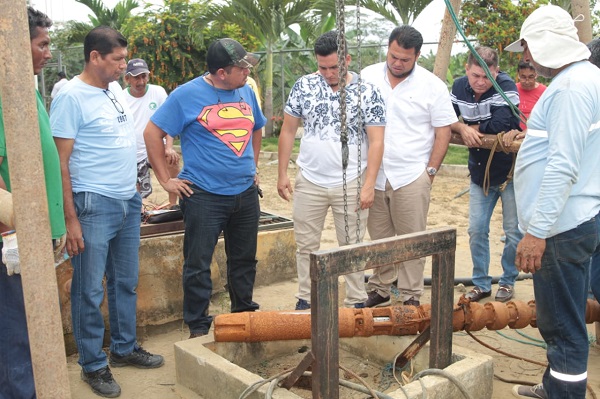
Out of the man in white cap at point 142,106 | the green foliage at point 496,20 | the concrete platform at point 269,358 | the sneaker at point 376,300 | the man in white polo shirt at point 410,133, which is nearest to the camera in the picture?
the concrete platform at point 269,358

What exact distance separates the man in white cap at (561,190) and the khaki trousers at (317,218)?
1510 mm

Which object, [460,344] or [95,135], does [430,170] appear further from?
[95,135]

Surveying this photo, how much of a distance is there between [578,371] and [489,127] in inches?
88.0

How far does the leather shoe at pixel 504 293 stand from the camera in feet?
18.0

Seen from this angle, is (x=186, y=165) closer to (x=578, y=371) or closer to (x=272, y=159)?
(x=578, y=371)

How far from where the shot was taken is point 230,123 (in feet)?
14.5

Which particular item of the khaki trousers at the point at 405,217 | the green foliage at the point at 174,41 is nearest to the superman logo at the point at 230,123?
the khaki trousers at the point at 405,217

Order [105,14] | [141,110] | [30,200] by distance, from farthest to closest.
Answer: [105,14] → [141,110] → [30,200]

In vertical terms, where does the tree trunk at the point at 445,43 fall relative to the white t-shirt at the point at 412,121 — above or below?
above

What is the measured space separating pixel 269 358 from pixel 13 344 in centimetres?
174

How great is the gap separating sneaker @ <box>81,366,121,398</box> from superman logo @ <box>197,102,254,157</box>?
1.56m

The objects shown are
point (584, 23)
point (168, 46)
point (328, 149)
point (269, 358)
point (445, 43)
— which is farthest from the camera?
point (168, 46)

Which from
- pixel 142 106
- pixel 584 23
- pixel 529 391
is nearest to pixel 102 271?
pixel 529 391

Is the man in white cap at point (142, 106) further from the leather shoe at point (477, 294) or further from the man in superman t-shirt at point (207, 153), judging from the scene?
the leather shoe at point (477, 294)
